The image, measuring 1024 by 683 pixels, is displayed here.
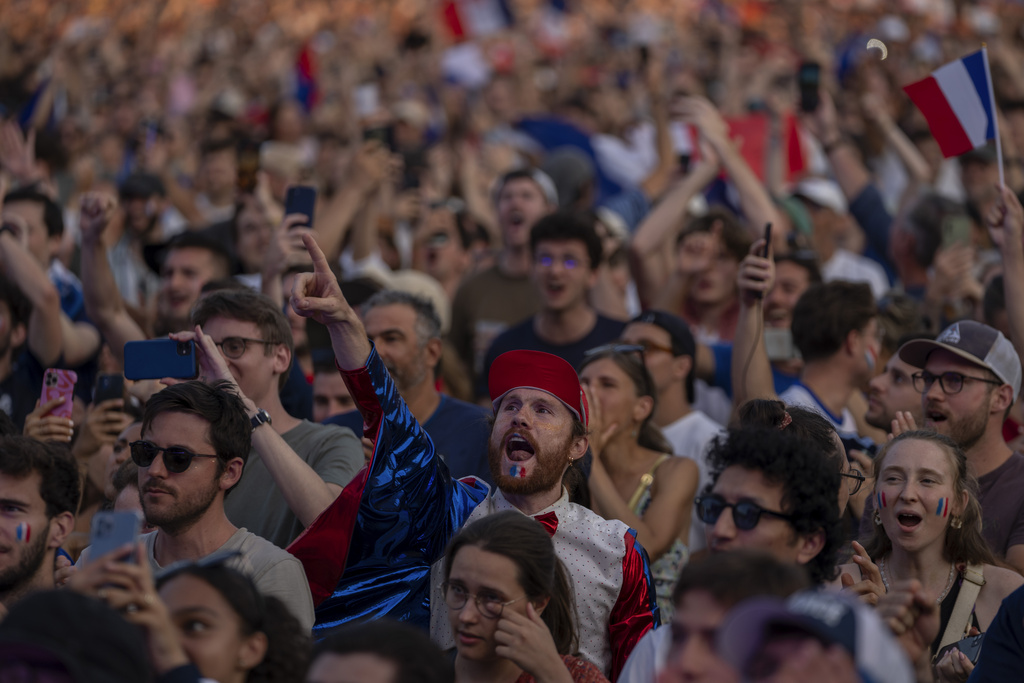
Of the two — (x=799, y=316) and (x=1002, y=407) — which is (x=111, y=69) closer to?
(x=799, y=316)

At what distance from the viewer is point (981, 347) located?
493 cm

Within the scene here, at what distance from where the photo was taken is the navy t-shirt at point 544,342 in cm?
646

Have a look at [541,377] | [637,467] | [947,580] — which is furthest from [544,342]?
[947,580]

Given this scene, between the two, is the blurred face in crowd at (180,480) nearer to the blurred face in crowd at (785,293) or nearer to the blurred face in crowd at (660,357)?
the blurred face in crowd at (660,357)

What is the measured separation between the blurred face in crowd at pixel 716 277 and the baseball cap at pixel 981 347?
2057mm

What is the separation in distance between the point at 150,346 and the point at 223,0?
1839 cm

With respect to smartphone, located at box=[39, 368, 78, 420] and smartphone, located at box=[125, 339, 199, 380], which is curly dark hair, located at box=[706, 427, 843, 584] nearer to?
smartphone, located at box=[125, 339, 199, 380]

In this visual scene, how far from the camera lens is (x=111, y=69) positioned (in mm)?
16719

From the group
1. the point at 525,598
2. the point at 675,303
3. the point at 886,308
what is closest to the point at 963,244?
the point at 886,308

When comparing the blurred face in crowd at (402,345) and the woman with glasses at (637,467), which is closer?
the woman with glasses at (637,467)

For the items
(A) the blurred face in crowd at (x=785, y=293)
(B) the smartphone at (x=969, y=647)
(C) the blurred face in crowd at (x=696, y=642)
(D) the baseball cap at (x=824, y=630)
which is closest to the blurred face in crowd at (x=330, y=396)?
(A) the blurred face in crowd at (x=785, y=293)

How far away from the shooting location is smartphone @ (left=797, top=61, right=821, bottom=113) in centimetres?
858

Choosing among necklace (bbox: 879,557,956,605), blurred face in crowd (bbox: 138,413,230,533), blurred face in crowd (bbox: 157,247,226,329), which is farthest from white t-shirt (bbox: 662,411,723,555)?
blurred face in crowd (bbox: 157,247,226,329)

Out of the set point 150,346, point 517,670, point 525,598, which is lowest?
point 517,670
